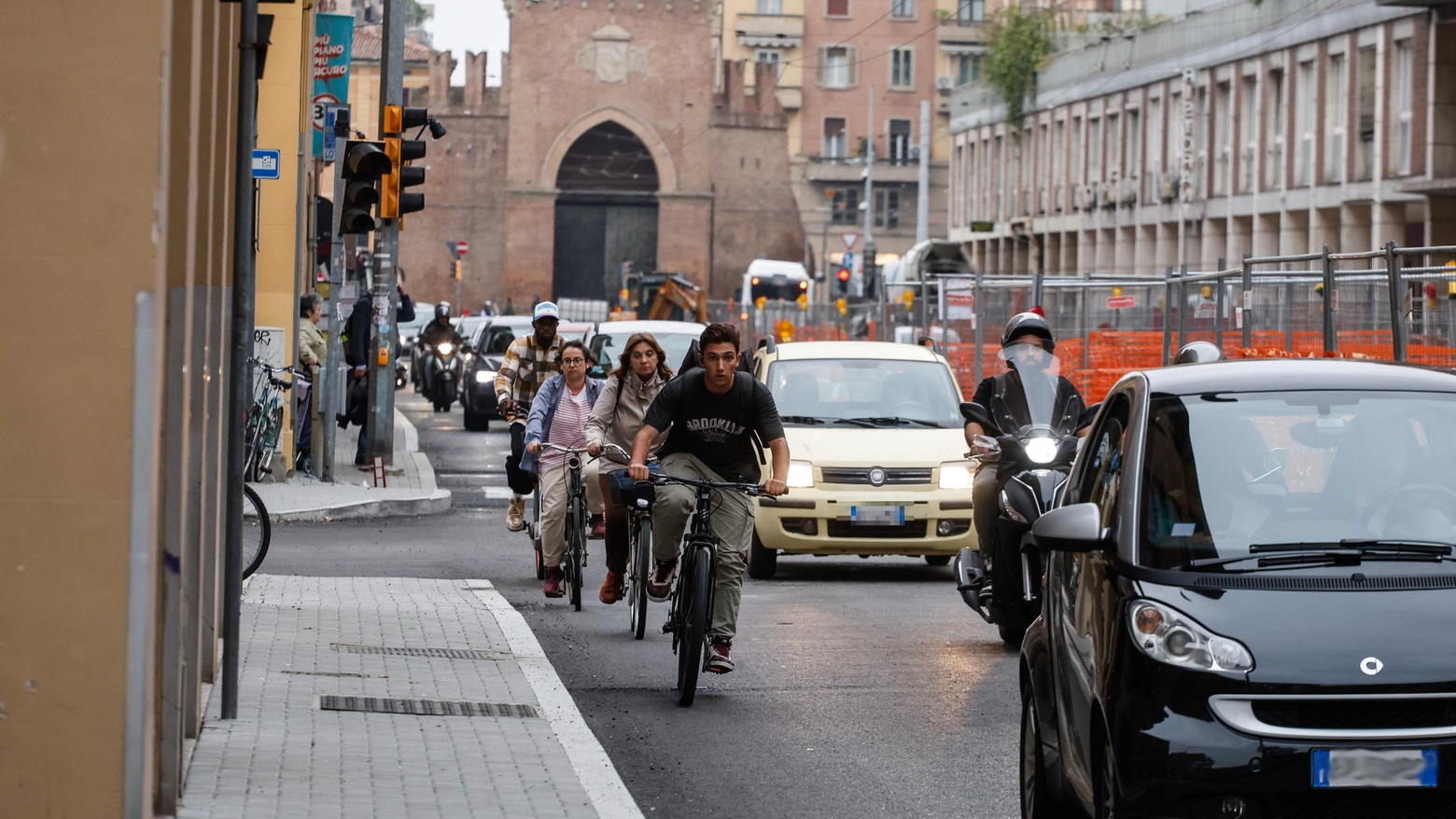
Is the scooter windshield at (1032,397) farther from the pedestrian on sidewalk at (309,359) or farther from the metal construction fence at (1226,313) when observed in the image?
the pedestrian on sidewalk at (309,359)

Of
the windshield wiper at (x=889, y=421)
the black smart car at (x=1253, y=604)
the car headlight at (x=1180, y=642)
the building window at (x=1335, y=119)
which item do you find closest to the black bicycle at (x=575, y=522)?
the windshield wiper at (x=889, y=421)

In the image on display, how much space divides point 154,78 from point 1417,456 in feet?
11.7

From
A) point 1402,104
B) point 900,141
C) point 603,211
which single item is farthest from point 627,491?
point 900,141

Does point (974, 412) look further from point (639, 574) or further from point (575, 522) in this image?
point (575, 522)

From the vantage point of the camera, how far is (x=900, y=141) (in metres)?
112

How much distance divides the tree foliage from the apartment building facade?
2.57 feet

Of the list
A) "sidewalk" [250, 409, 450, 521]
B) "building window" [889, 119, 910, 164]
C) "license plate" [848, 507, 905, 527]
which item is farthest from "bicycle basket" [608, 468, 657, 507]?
"building window" [889, 119, 910, 164]

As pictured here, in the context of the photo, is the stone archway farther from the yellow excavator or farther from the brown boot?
the brown boot

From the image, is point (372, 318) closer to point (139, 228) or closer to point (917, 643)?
point (917, 643)

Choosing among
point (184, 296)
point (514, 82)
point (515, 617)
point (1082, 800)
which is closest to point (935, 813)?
point (1082, 800)

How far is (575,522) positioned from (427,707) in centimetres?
464

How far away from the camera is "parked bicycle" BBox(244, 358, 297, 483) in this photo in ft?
55.5

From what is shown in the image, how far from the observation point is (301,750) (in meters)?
7.92

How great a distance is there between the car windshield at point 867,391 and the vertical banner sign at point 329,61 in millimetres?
11424
